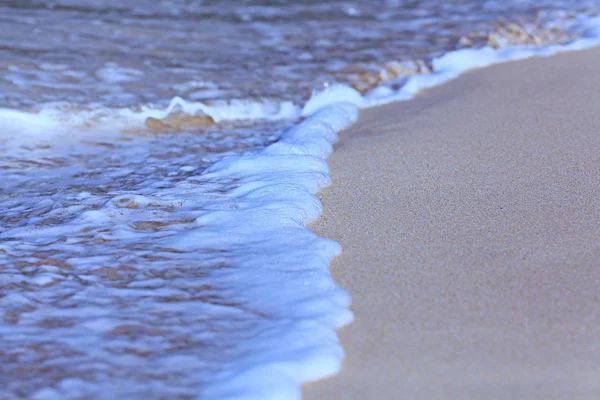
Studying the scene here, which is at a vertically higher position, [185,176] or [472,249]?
[185,176]

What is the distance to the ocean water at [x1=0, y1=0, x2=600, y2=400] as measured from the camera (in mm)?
1722

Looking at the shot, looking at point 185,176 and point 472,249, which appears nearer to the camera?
Answer: point 472,249

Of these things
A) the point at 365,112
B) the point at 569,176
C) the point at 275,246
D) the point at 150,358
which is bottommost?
the point at 150,358

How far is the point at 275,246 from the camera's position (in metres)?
2.25

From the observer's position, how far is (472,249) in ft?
6.97

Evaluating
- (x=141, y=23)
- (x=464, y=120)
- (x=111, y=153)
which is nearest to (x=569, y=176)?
(x=464, y=120)

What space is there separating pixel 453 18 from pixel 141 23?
8.82ft

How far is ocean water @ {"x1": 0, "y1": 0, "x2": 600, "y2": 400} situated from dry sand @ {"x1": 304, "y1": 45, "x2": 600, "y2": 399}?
0.11 metres

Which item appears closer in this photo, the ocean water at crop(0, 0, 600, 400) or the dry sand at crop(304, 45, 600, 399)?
the dry sand at crop(304, 45, 600, 399)

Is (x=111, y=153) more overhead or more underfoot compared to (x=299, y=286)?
more overhead

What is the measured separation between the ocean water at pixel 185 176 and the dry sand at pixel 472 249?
114 mm

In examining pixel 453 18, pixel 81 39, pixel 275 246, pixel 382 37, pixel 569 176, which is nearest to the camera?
pixel 275 246

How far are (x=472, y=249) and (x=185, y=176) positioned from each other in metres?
1.32

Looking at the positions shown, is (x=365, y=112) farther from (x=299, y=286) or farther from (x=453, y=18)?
(x=453, y=18)
